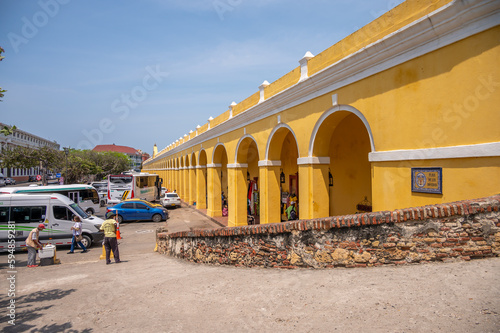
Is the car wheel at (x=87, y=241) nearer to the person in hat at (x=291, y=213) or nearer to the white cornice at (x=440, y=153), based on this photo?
the person in hat at (x=291, y=213)

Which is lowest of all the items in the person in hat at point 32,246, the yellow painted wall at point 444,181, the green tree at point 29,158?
the person in hat at point 32,246

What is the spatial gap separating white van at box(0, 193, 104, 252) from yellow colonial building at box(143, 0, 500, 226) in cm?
824

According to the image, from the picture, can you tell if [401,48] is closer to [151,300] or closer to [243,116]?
[151,300]

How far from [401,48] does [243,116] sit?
8.22 m

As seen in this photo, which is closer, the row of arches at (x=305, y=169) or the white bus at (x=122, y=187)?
the row of arches at (x=305, y=169)

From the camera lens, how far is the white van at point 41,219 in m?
11.4

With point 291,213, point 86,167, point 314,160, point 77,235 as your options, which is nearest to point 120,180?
point 77,235

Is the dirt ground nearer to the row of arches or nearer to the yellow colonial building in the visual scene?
the yellow colonial building

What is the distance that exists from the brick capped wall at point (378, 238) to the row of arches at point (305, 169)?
9.25 feet

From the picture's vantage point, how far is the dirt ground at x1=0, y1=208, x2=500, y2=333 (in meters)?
3.22

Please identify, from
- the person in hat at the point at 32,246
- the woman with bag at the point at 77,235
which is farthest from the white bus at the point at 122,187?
the person in hat at the point at 32,246

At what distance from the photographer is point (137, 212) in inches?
747

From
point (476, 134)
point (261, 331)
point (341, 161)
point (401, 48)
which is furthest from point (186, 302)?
point (341, 161)

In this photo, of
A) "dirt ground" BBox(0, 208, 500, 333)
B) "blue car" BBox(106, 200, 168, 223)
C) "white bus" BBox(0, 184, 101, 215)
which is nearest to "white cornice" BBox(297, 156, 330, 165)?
"dirt ground" BBox(0, 208, 500, 333)
